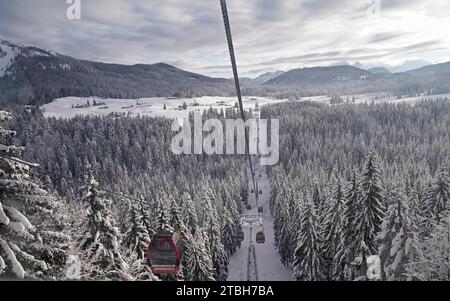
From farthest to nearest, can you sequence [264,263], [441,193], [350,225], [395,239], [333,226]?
[264,263] → [441,193] → [333,226] → [350,225] → [395,239]

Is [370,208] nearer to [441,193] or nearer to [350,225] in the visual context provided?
[350,225]

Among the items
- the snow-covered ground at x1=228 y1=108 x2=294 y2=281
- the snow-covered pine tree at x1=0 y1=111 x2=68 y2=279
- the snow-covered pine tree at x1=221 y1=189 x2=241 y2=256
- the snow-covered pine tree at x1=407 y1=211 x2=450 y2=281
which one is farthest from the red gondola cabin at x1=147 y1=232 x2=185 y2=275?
the snow-covered pine tree at x1=221 y1=189 x2=241 y2=256

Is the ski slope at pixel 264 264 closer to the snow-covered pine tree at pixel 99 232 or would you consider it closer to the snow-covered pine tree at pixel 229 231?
the snow-covered pine tree at pixel 229 231

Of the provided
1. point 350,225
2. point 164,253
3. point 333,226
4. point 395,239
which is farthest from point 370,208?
point 164,253

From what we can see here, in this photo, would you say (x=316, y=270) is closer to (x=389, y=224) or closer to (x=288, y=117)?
(x=389, y=224)

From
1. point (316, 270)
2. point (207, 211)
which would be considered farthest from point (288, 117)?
point (316, 270)

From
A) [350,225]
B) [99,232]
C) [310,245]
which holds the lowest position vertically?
[310,245]
